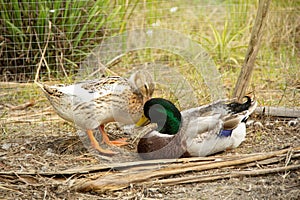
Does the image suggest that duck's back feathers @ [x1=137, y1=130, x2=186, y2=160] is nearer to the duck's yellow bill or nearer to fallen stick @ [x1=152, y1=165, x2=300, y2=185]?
the duck's yellow bill

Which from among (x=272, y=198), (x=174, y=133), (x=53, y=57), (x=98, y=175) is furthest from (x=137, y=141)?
(x=53, y=57)

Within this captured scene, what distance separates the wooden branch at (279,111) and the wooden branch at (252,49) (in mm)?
226

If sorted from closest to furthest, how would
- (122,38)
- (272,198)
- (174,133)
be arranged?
(272,198)
(174,133)
(122,38)

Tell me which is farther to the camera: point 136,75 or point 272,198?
point 136,75

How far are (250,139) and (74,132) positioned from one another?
1.42 m

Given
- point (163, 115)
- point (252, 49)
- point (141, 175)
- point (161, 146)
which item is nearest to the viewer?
point (141, 175)

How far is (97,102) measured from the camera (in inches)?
171

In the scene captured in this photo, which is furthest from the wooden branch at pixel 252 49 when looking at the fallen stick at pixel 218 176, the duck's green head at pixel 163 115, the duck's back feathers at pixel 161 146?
the fallen stick at pixel 218 176

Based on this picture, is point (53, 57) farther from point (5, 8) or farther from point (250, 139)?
point (250, 139)

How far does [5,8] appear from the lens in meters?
6.03

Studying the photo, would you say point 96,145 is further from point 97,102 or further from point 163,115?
point 163,115

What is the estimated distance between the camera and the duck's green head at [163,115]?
169 inches

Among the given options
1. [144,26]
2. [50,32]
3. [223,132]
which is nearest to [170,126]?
[223,132]

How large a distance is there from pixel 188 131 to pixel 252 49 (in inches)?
39.4
